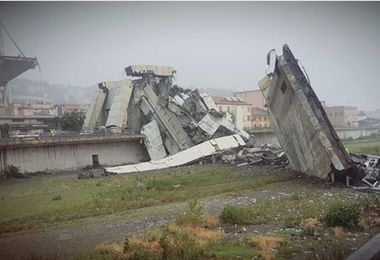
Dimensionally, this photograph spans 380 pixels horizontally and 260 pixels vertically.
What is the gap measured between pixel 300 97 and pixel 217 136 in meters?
18.4

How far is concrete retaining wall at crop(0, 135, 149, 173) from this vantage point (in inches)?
1117

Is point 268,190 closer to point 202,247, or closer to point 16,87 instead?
point 202,247

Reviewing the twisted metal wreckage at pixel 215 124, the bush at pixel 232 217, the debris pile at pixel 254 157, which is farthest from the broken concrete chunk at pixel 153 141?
the bush at pixel 232 217

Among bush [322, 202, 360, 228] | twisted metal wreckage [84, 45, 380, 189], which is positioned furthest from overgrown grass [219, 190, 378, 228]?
twisted metal wreckage [84, 45, 380, 189]

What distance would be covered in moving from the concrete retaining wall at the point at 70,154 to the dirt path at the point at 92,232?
59.2 feet

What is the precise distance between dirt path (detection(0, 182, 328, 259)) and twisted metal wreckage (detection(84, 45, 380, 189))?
4581 millimetres

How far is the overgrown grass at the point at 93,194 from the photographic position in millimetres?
13906

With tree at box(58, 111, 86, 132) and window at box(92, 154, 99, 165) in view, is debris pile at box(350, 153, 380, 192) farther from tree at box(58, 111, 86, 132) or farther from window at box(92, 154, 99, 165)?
tree at box(58, 111, 86, 132)

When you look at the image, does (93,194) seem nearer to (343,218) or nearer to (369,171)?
(343,218)

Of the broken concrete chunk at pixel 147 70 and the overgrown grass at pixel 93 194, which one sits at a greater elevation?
the broken concrete chunk at pixel 147 70

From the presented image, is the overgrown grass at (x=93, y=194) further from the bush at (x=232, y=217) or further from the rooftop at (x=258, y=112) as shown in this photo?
the rooftop at (x=258, y=112)

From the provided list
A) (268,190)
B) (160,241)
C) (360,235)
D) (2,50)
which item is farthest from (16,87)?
(268,190)

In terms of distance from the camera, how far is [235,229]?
10.9 meters

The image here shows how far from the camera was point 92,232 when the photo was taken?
11406 mm
